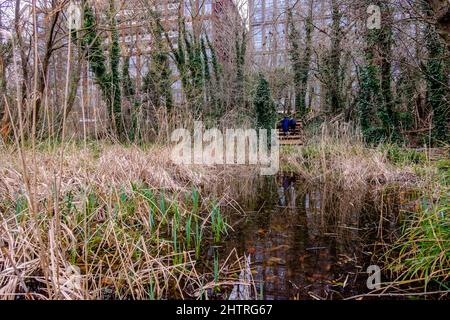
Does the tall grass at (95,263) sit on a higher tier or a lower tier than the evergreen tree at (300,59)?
lower

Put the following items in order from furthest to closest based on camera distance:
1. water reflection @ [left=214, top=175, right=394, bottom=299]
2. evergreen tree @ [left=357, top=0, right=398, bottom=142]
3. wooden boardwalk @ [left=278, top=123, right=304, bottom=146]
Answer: wooden boardwalk @ [left=278, top=123, right=304, bottom=146] < evergreen tree @ [left=357, top=0, right=398, bottom=142] < water reflection @ [left=214, top=175, right=394, bottom=299]

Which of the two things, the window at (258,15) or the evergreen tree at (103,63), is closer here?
the evergreen tree at (103,63)

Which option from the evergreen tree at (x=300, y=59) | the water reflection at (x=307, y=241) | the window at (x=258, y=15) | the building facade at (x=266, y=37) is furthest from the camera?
the window at (x=258, y=15)

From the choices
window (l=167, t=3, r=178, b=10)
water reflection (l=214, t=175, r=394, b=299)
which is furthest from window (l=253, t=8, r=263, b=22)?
water reflection (l=214, t=175, r=394, b=299)

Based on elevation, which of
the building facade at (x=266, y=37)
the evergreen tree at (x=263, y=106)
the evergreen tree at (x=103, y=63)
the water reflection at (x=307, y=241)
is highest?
the building facade at (x=266, y=37)

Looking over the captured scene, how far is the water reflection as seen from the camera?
1287 mm

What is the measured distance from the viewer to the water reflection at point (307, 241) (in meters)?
1.29

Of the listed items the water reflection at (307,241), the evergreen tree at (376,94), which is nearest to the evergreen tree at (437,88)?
the evergreen tree at (376,94)

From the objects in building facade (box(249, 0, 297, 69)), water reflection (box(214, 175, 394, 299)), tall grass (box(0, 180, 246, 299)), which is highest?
building facade (box(249, 0, 297, 69))

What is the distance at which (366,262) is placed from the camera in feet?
4.91

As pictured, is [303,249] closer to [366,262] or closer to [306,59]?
[366,262]

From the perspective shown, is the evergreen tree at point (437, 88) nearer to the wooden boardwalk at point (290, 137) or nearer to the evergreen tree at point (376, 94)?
the evergreen tree at point (376, 94)

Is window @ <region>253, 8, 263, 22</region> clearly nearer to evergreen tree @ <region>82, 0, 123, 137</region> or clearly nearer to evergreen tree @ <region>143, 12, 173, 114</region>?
evergreen tree @ <region>143, 12, 173, 114</region>
